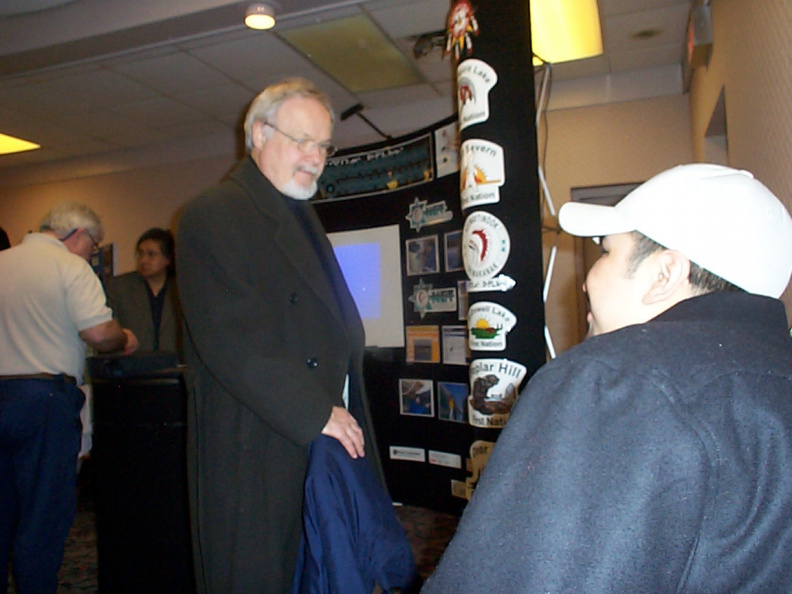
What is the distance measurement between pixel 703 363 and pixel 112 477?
1.84 meters

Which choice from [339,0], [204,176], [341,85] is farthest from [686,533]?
[204,176]

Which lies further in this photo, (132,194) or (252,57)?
(132,194)

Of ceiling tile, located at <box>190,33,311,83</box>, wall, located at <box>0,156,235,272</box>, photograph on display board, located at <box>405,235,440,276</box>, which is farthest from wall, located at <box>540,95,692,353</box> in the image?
→ wall, located at <box>0,156,235,272</box>

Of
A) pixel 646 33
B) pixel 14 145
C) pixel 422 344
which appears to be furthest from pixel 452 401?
pixel 14 145

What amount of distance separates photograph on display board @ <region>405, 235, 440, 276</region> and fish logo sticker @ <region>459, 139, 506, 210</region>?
96 centimetres

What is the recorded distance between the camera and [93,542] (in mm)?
3010

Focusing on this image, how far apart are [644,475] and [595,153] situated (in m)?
4.57

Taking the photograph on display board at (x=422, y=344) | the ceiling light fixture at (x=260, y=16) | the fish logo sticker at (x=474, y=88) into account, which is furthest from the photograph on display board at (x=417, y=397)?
the ceiling light fixture at (x=260, y=16)

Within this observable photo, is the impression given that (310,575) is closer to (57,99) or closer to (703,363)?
(703,363)

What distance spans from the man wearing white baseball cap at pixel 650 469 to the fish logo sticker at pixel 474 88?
162 centimetres

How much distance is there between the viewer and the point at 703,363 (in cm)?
53

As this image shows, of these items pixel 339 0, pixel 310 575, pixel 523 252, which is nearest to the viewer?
pixel 310 575

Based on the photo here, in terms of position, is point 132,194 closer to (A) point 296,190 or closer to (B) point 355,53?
(B) point 355,53

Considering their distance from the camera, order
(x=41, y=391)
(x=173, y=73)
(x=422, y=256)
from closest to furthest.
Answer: (x=41, y=391) → (x=422, y=256) → (x=173, y=73)
